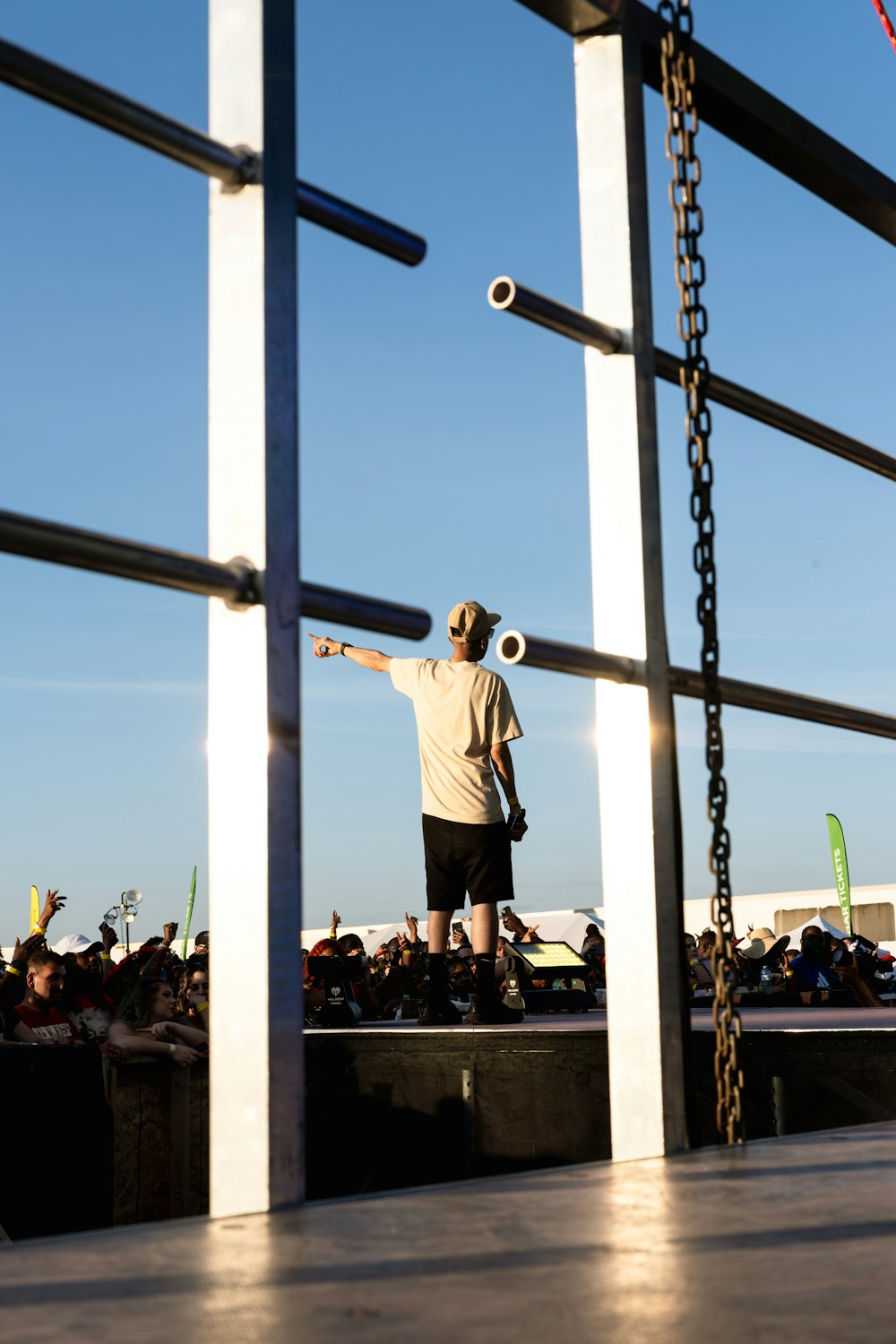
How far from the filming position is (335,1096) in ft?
16.0

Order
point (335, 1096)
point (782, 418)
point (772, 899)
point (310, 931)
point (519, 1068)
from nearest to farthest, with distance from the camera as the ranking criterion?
point (782, 418)
point (519, 1068)
point (335, 1096)
point (772, 899)
point (310, 931)

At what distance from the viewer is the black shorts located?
16.6 feet

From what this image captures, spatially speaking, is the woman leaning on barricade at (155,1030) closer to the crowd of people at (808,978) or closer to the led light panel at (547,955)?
the led light panel at (547,955)

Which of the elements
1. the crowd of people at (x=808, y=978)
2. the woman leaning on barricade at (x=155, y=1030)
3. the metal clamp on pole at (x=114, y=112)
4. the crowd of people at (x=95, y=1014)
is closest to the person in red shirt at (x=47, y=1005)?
the crowd of people at (x=95, y=1014)

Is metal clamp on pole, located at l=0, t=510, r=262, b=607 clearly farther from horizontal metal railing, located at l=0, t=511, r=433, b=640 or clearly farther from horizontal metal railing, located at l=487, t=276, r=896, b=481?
horizontal metal railing, located at l=487, t=276, r=896, b=481

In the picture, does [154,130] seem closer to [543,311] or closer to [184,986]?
[543,311]

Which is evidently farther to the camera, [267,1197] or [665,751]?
[665,751]

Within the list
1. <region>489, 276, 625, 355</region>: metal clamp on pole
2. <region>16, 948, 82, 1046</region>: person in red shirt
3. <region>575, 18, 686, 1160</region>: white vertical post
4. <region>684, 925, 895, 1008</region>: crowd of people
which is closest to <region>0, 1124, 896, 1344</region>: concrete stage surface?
<region>575, 18, 686, 1160</region>: white vertical post

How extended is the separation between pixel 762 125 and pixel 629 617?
1.00 meters

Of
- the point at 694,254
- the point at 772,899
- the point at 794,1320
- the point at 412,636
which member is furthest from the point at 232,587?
the point at 772,899

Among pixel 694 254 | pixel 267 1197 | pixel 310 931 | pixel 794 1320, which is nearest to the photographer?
pixel 794 1320

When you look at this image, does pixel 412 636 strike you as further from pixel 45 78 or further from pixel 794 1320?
pixel 794 1320

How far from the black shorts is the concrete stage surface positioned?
11.6 ft

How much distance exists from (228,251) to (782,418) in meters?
1.07
